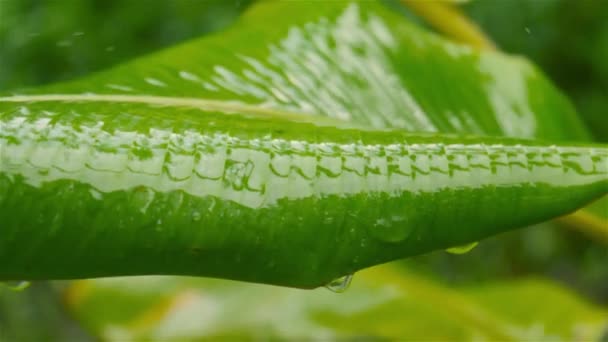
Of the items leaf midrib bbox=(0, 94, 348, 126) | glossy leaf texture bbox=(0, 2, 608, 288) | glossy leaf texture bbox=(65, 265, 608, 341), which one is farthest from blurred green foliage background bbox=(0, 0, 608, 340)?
glossy leaf texture bbox=(0, 2, 608, 288)

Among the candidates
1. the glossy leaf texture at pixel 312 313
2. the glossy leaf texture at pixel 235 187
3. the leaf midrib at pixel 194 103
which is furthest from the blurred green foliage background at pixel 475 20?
the glossy leaf texture at pixel 235 187

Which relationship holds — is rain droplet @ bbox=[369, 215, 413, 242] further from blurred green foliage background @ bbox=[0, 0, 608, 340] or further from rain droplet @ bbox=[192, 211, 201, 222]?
blurred green foliage background @ bbox=[0, 0, 608, 340]

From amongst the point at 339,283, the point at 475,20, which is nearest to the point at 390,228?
the point at 339,283

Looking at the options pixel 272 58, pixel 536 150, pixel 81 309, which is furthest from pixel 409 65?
pixel 81 309

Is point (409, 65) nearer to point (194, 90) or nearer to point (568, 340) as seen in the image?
point (194, 90)

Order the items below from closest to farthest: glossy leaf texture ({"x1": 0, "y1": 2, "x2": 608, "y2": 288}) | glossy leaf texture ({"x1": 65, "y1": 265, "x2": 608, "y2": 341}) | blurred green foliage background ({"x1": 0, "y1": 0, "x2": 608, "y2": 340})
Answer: glossy leaf texture ({"x1": 0, "y1": 2, "x2": 608, "y2": 288}), glossy leaf texture ({"x1": 65, "y1": 265, "x2": 608, "y2": 341}), blurred green foliage background ({"x1": 0, "y1": 0, "x2": 608, "y2": 340})

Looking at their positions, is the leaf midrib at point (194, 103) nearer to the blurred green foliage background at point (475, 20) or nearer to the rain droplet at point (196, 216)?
the rain droplet at point (196, 216)
